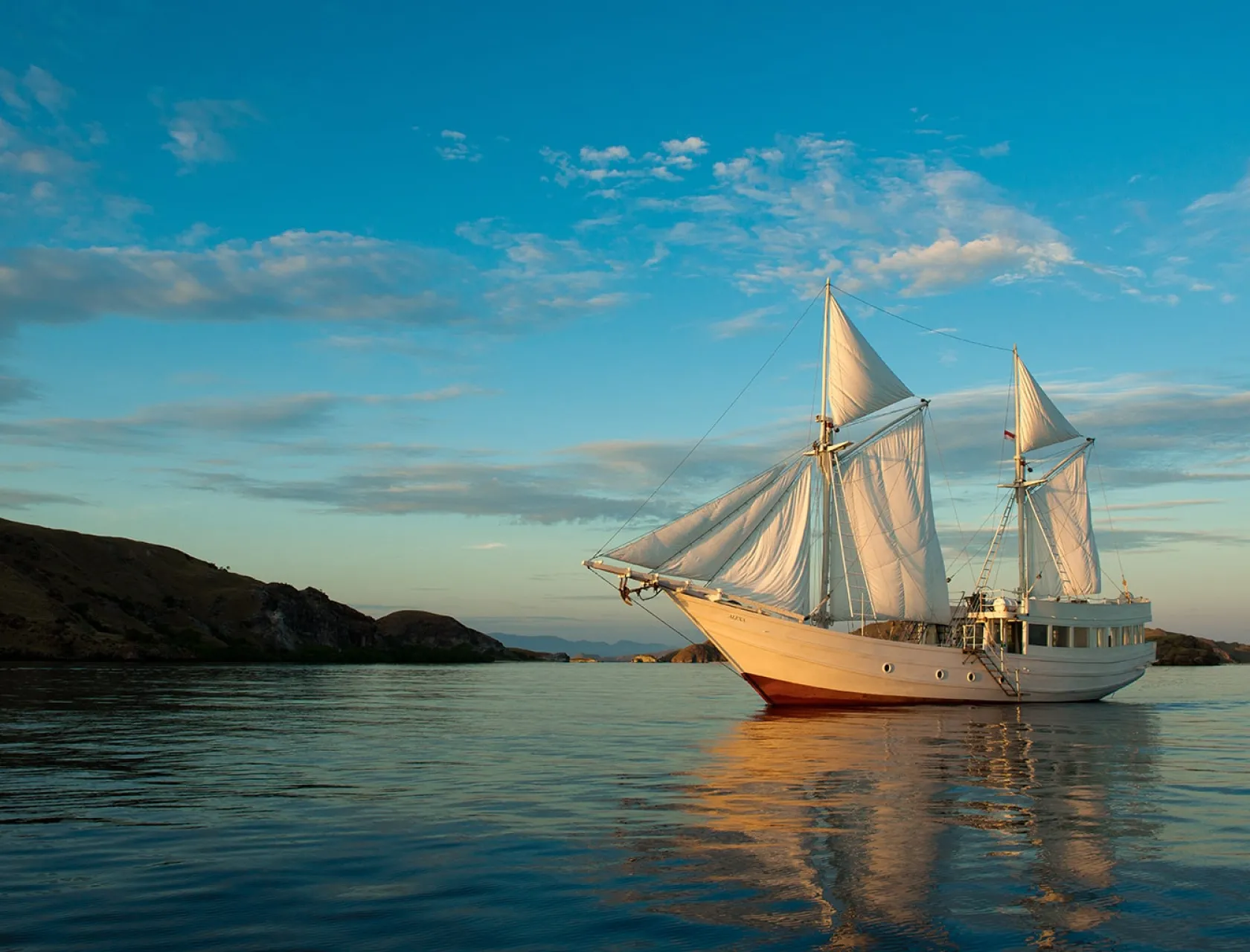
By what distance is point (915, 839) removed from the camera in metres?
16.4

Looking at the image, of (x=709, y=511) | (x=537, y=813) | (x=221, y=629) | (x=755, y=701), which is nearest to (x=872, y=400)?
(x=709, y=511)

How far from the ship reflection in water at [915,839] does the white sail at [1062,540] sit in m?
42.6

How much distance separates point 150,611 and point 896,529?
357 feet

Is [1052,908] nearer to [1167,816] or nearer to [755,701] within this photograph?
[1167,816]

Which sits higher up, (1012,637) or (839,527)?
(839,527)

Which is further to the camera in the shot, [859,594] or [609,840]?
[859,594]

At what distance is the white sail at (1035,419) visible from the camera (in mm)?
74375

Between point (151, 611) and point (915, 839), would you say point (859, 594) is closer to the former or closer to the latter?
point (915, 839)

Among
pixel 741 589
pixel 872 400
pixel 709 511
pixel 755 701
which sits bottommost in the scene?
pixel 755 701

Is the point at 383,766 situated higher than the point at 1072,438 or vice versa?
the point at 1072,438

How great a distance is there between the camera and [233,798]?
19.8m

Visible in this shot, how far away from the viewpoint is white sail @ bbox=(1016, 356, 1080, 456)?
74.4 meters

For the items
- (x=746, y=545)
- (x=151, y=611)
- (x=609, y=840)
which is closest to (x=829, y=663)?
(x=746, y=545)

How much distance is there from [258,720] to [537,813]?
2515 cm
